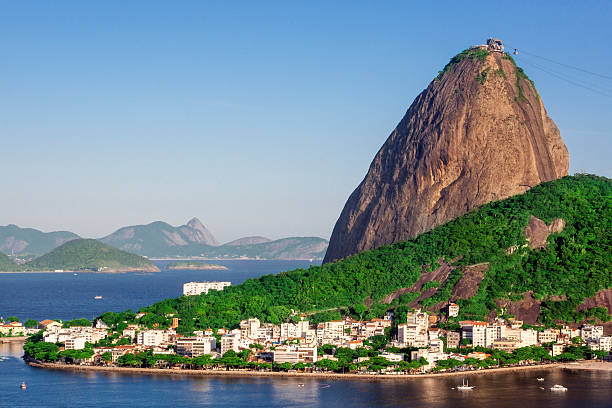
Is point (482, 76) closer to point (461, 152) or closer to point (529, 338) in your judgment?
point (461, 152)

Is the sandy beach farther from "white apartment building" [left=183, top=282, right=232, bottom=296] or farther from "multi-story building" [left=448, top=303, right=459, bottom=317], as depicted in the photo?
"white apartment building" [left=183, top=282, right=232, bottom=296]

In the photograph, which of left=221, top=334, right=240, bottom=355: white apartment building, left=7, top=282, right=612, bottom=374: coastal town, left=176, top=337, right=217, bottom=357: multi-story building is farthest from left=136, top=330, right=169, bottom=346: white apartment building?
left=221, top=334, right=240, bottom=355: white apartment building

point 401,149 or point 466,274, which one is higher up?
point 401,149

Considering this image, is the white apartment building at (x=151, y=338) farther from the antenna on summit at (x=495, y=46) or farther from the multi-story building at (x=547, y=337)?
the antenna on summit at (x=495, y=46)

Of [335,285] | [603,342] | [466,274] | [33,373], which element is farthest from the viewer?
[335,285]

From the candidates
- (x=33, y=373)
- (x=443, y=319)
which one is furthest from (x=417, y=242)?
(x=33, y=373)

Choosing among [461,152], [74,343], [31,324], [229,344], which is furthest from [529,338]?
[31,324]

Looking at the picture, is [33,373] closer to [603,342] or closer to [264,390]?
[264,390]
